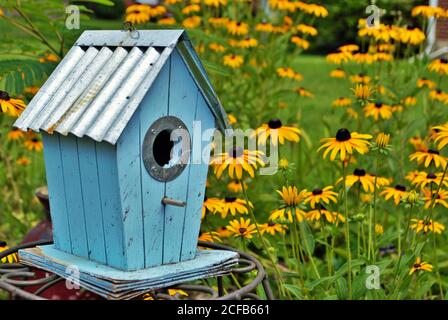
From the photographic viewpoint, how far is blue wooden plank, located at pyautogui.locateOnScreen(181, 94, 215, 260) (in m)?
2.07

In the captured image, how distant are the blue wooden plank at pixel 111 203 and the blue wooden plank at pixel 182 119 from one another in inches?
5.9

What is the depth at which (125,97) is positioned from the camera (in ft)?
6.04

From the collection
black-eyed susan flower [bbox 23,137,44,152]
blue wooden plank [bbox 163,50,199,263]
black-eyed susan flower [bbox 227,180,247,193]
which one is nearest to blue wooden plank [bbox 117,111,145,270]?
blue wooden plank [bbox 163,50,199,263]

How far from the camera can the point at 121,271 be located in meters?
1.90

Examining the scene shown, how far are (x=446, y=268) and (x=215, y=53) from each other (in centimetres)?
164

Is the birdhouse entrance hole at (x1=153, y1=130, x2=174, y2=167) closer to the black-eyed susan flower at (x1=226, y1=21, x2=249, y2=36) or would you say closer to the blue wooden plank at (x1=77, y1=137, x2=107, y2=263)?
the blue wooden plank at (x1=77, y1=137, x2=107, y2=263)

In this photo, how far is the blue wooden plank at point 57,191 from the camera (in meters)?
2.07

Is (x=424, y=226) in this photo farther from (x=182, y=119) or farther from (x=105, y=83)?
(x=105, y=83)

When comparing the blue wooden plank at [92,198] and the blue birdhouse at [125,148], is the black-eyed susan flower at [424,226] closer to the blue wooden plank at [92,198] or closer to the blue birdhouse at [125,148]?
the blue birdhouse at [125,148]

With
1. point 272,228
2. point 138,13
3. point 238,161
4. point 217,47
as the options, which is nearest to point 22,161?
point 138,13

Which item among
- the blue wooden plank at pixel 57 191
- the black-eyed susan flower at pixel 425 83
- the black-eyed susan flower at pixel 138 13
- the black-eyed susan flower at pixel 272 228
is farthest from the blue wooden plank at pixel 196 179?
the black-eyed susan flower at pixel 425 83

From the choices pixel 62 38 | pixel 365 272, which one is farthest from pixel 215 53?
pixel 365 272

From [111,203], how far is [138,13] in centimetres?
204
